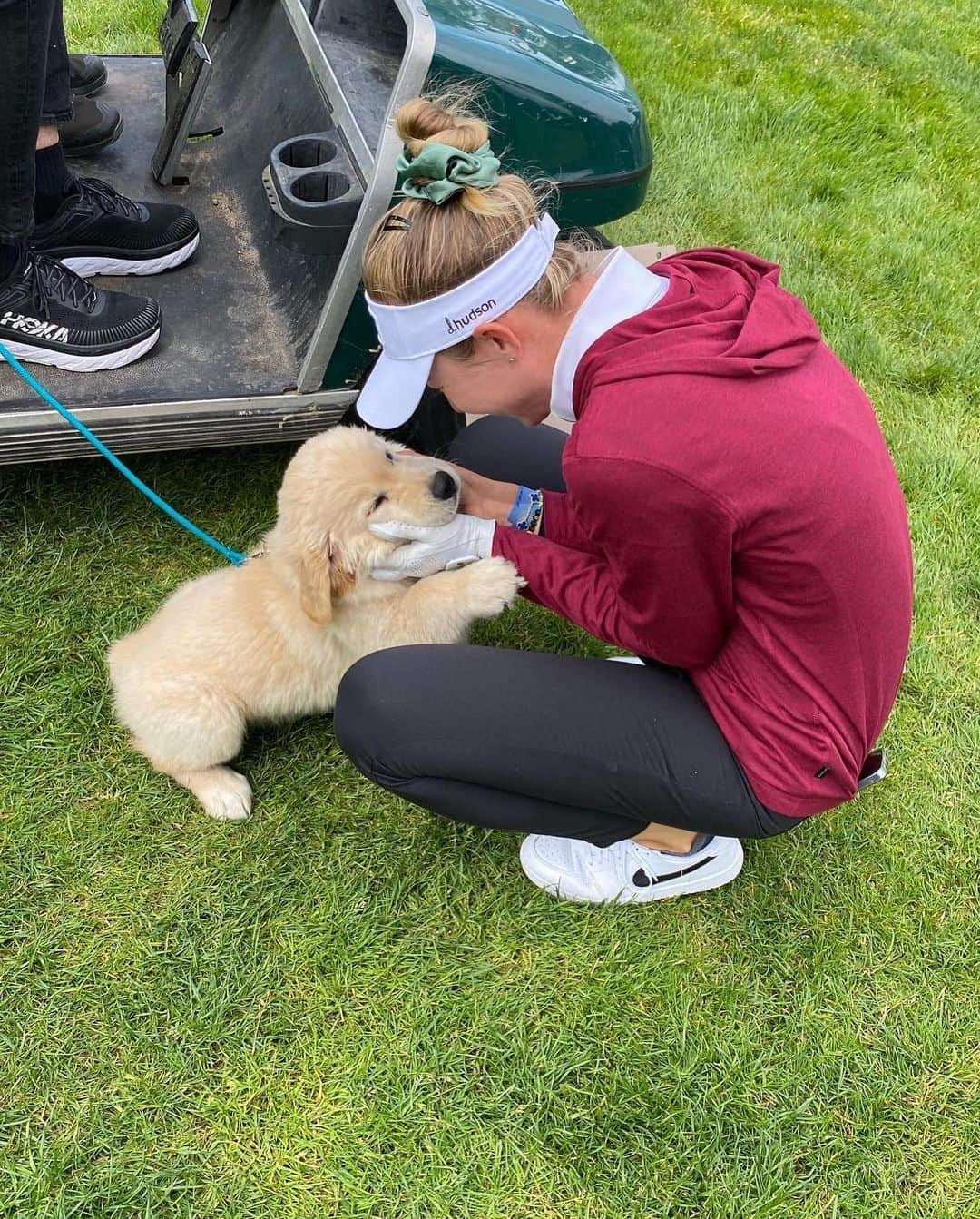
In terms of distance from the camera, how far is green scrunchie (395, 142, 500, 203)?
1864 mm

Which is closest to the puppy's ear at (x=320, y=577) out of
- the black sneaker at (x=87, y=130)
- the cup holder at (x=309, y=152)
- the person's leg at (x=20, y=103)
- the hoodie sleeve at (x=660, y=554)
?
the hoodie sleeve at (x=660, y=554)

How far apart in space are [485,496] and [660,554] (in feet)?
3.49

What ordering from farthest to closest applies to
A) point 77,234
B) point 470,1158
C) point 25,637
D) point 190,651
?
point 77,234 < point 25,637 < point 190,651 < point 470,1158

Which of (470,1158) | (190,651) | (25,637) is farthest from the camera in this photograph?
(25,637)

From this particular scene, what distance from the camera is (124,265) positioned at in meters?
3.35

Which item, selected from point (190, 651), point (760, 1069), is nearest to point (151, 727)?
point (190, 651)

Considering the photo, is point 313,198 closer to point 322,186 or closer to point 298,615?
point 322,186

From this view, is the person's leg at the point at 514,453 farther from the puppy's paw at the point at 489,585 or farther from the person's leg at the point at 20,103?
the person's leg at the point at 20,103

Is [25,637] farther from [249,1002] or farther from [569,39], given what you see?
[569,39]

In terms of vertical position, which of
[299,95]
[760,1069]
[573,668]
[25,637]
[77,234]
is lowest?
[25,637]

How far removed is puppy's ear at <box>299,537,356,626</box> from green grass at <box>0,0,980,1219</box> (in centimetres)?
65

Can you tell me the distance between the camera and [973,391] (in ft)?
14.3

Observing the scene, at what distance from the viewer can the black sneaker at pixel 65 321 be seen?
291cm

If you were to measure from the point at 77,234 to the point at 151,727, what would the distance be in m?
1.92
